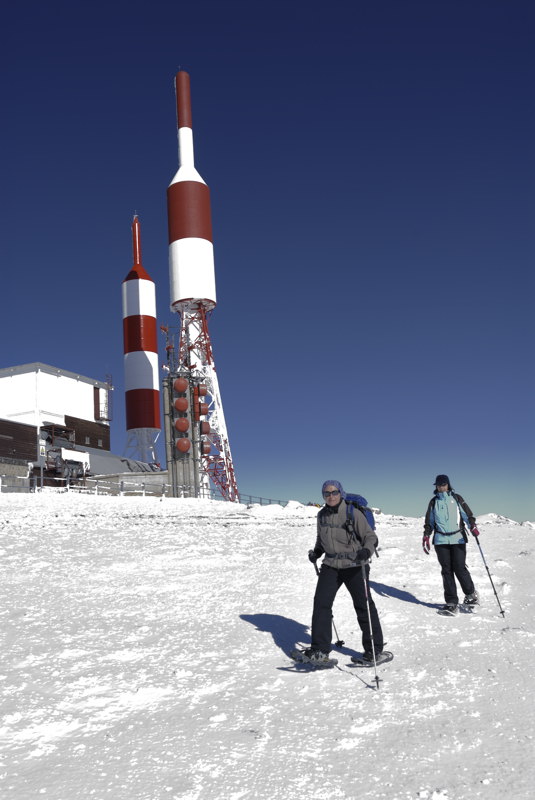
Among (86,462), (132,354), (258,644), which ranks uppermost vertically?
(132,354)

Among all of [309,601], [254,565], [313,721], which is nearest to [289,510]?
[254,565]

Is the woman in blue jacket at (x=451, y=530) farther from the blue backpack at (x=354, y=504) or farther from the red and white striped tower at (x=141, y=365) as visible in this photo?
the red and white striped tower at (x=141, y=365)

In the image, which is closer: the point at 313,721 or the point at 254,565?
the point at 313,721

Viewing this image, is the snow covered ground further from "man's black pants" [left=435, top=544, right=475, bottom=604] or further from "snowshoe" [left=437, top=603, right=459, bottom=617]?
"man's black pants" [left=435, top=544, right=475, bottom=604]

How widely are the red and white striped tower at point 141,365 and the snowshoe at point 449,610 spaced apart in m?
52.7

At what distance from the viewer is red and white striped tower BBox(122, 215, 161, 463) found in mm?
59250

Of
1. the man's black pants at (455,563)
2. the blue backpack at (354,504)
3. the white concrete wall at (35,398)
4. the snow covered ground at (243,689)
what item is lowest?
the snow covered ground at (243,689)

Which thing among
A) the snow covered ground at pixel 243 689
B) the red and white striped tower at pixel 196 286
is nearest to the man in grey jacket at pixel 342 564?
the snow covered ground at pixel 243 689

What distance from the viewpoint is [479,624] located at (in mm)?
7355

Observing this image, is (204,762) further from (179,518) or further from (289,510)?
(289,510)

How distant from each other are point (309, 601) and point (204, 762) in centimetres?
450

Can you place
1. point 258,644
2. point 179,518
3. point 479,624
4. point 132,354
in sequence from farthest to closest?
point 132,354
point 179,518
point 479,624
point 258,644

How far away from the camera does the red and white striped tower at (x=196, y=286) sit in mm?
44906

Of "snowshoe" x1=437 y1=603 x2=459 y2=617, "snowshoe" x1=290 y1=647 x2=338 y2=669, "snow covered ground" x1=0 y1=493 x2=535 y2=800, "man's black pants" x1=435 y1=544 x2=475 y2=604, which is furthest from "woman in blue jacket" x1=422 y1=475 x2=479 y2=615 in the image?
"snowshoe" x1=290 y1=647 x2=338 y2=669
